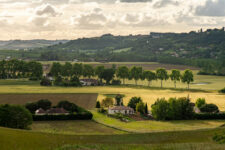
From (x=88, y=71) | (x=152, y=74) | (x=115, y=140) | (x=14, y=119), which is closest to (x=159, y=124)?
(x=115, y=140)

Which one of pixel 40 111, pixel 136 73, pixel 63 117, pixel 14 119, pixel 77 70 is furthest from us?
pixel 77 70

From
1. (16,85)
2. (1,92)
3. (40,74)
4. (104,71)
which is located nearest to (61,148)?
(1,92)

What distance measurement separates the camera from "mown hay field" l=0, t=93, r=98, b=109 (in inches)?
3696

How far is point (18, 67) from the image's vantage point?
169 meters

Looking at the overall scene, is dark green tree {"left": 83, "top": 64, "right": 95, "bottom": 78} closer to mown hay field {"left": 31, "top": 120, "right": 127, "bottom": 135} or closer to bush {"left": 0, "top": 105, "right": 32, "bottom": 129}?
mown hay field {"left": 31, "top": 120, "right": 127, "bottom": 135}

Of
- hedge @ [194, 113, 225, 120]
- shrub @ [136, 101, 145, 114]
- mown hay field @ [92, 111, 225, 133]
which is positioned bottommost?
mown hay field @ [92, 111, 225, 133]

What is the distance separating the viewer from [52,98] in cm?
10238

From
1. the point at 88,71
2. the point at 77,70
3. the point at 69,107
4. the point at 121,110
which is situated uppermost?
the point at 77,70

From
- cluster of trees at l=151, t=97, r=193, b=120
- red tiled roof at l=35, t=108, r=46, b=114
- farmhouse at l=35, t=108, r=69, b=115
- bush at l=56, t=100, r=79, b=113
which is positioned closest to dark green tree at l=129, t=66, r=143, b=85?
bush at l=56, t=100, r=79, b=113

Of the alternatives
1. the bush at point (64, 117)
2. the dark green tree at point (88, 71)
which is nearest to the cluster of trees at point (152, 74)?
the dark green tree at point (88, 71)

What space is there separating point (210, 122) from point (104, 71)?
94.0 meters

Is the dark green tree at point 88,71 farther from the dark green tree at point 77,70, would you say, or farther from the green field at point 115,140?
the green field at point 115,140

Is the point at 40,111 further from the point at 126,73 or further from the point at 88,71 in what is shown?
the point at 88,71

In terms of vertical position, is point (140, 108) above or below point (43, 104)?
below
